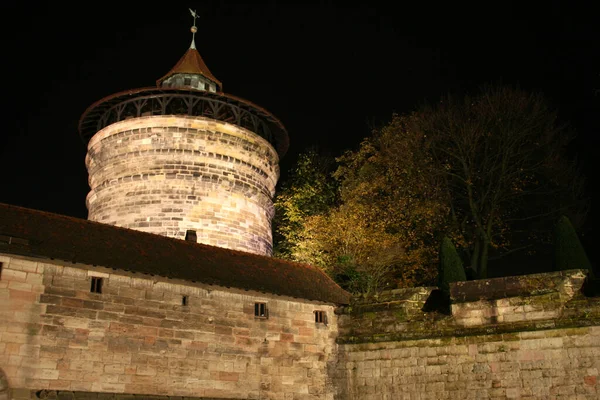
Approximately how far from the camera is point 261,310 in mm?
17469

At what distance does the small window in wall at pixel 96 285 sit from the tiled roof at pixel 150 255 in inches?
16.8

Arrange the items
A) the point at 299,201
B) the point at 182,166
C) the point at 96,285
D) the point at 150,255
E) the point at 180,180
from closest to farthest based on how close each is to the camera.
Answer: the point at 96,285, the point at 150,255, the point at 180,180, the point at 182,166, the point at 299,201

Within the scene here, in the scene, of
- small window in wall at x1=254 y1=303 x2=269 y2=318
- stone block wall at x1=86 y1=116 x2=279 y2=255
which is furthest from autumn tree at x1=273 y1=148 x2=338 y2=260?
small window in wall at x1=254 y1=303 x2=269 y2=318

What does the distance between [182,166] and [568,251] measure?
49.3 ft

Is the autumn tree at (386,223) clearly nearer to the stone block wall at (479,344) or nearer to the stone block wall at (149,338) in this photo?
the stone block wall at (479,344)

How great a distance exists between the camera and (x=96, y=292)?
587 inches

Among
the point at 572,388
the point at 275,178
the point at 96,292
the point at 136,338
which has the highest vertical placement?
the point at 275,178

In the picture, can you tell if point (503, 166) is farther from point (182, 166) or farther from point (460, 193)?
point (182, 166)

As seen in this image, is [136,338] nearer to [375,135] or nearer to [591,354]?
[591,354]

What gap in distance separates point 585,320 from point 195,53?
24.2 m

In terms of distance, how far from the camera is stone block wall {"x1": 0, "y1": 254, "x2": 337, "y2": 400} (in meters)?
13.7

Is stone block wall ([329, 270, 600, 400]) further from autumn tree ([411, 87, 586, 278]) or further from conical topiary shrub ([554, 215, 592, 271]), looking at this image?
autumn tree ([411, 87, 586, 278])

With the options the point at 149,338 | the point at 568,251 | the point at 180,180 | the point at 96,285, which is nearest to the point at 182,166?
the point at 180,180

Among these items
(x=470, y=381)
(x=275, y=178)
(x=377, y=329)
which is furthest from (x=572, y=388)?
(x=275, y=178)
